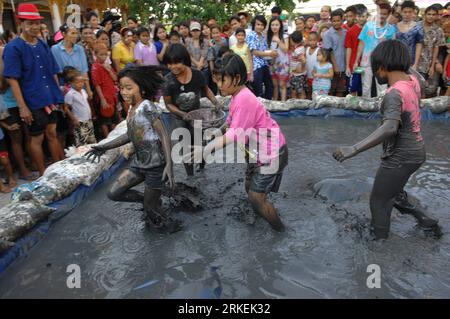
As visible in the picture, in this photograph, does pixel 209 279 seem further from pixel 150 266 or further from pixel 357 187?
pixel 357 187

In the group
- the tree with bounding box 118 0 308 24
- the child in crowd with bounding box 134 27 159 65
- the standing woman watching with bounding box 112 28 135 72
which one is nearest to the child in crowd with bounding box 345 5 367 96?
the child in crowd with bounding box 134 27 159 65

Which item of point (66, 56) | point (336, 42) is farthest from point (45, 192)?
point (336, 42)

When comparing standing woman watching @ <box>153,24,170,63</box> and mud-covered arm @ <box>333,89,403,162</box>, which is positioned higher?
standing woman watching @ <box>153,24,170,63</box>

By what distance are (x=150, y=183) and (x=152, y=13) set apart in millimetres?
10422

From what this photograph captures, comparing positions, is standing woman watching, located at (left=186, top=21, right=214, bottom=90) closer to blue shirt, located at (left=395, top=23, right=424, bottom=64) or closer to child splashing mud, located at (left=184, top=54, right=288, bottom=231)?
blue shirt, located at (left=395, top=23, right=424, bottom=64)

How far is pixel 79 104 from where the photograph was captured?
5418mm

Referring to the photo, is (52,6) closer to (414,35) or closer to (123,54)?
(123,54)

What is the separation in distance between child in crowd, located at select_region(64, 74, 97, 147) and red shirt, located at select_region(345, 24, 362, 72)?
5.03 metres

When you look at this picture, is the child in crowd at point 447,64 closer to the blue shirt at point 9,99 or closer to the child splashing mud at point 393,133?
the child splashing mud at point 393,133

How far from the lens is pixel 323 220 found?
12.5 feet

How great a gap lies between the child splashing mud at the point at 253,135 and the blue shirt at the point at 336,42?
5.21m

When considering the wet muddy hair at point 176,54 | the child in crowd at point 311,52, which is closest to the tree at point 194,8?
the child in crowd at point 311,52

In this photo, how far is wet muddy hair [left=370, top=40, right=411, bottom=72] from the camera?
275 cm
